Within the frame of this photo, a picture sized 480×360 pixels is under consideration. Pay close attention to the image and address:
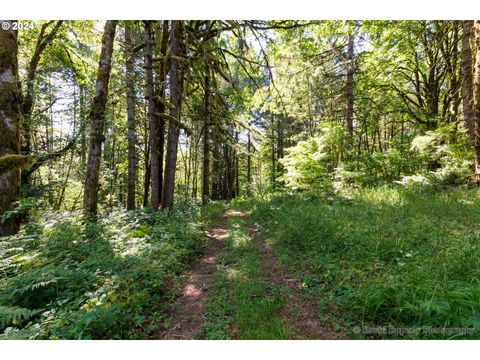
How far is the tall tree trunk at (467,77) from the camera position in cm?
725

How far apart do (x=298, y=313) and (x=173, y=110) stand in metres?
7.11

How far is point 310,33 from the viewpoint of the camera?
1053 cm

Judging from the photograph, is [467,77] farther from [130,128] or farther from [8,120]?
[8,120]

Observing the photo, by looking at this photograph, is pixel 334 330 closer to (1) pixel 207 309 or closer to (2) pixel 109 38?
(1) pixel 207 309

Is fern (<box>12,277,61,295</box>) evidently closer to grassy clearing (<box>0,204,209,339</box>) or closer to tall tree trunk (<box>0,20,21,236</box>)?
grassy clearing (<box>0,204,209,339</box>)

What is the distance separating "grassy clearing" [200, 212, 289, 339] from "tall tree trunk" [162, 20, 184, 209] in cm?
441

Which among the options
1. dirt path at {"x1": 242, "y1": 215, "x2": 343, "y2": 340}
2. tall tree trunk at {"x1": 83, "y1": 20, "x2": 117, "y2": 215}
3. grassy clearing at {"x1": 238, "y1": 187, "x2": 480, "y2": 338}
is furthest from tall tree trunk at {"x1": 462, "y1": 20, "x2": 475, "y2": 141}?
tall tree trunk at {"x1": 83, "y1": 20, "x2": 117, "y2": 215}

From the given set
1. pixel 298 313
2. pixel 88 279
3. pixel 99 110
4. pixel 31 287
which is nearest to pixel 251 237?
pixel 298 313

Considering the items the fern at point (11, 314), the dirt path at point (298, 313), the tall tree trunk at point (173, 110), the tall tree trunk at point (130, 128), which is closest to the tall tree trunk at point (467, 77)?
the dirt path at point (298, 313)

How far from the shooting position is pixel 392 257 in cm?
377

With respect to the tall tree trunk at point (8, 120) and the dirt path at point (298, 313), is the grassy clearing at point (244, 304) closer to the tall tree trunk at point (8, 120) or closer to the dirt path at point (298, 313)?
the dirt path at point (298, 313)

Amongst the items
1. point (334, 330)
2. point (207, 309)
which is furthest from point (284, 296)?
point (207, 309)

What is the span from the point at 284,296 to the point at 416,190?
618 cm

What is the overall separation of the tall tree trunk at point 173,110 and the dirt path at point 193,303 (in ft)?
12.0
